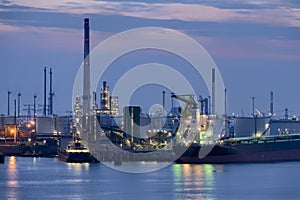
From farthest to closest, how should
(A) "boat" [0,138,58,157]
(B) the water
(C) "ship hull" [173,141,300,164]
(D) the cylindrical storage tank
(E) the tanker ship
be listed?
(A) "boat" [0,138,58,157], (D) the cylindrical storage tank, (E) the tanker ship, (C) "ship hull" [173,141,300,164], (B) the water

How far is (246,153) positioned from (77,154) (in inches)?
455

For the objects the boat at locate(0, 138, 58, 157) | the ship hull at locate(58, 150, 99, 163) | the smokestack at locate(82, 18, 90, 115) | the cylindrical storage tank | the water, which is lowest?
the water

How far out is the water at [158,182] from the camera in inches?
1900

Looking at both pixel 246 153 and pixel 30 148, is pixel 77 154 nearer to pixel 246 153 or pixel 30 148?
pixel 246 153

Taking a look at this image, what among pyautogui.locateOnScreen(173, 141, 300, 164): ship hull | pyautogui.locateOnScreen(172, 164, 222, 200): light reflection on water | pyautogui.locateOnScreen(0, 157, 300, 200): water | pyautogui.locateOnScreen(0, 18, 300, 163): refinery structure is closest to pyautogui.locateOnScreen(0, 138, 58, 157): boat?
pyautogui.locateOnScreen(0, 18, 300, 163): refinery structure

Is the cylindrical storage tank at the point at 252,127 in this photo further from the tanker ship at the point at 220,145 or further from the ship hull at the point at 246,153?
the ship hull at the point at 246,153

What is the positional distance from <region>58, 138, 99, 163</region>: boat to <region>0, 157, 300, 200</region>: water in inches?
247

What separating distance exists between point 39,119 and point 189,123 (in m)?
31.6

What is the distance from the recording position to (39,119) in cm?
10644

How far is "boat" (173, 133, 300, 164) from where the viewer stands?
7138 cm

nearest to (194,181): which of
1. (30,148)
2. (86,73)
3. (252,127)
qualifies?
(86,73)

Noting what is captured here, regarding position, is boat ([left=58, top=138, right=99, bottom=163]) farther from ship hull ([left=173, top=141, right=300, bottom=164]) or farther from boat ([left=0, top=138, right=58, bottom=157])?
boat ([left=0, top=138, right=58, bottom=157])

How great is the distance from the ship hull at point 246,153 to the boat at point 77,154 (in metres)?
6.10

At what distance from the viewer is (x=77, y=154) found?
249 ft
